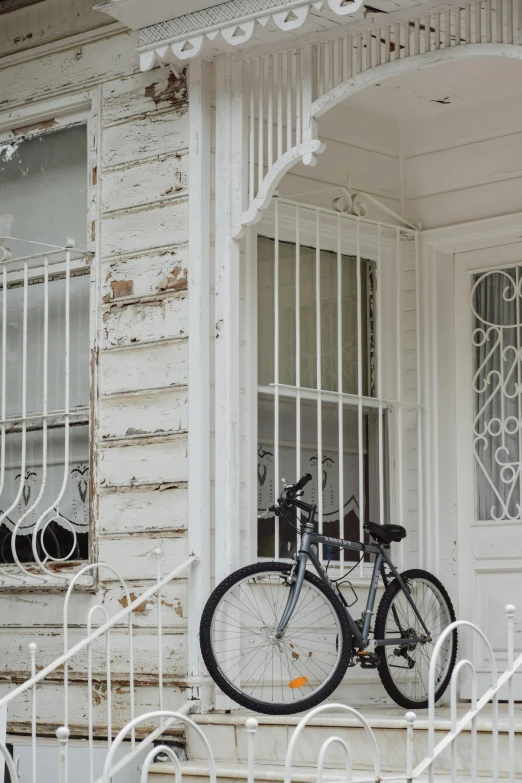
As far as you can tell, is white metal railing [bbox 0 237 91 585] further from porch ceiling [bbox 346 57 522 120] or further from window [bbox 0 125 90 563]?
porch ceiling [bbox 346 57 522 120]

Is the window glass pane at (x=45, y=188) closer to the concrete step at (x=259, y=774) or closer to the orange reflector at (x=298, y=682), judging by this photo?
the orange reflector at (x=298, y=682)

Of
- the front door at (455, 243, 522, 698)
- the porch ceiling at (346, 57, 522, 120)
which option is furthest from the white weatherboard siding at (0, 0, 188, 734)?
the front door at (455, 243, 522, 698)

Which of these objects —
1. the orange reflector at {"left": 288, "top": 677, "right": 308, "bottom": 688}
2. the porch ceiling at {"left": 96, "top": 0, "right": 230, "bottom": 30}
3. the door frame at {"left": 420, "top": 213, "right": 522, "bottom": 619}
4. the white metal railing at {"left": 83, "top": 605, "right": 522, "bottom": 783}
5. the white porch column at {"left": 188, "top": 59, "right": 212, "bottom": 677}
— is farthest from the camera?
the door frame at {"left": 420, "top": 213, "right": 522, "bottom": 619}

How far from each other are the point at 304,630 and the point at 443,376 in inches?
60.3

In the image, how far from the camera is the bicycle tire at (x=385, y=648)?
5133 millimetres

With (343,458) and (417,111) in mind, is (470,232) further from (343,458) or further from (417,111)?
(343,458)

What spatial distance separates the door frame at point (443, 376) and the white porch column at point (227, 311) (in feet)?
3.99

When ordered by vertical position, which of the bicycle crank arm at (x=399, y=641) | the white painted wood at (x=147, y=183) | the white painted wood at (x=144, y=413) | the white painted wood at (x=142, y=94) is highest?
the white painted wood at (x=142, y=94)

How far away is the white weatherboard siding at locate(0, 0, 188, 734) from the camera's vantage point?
5.21m

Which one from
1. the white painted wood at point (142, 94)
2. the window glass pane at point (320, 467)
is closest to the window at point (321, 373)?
the window glass pane at point (320, 467)

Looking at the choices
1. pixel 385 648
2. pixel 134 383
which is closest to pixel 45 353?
pixel 134 383

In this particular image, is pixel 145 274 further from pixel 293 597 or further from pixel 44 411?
pixel 293 597

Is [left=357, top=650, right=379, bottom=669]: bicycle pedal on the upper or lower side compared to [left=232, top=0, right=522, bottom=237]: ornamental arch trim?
lower

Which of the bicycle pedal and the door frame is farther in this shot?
the door frame
